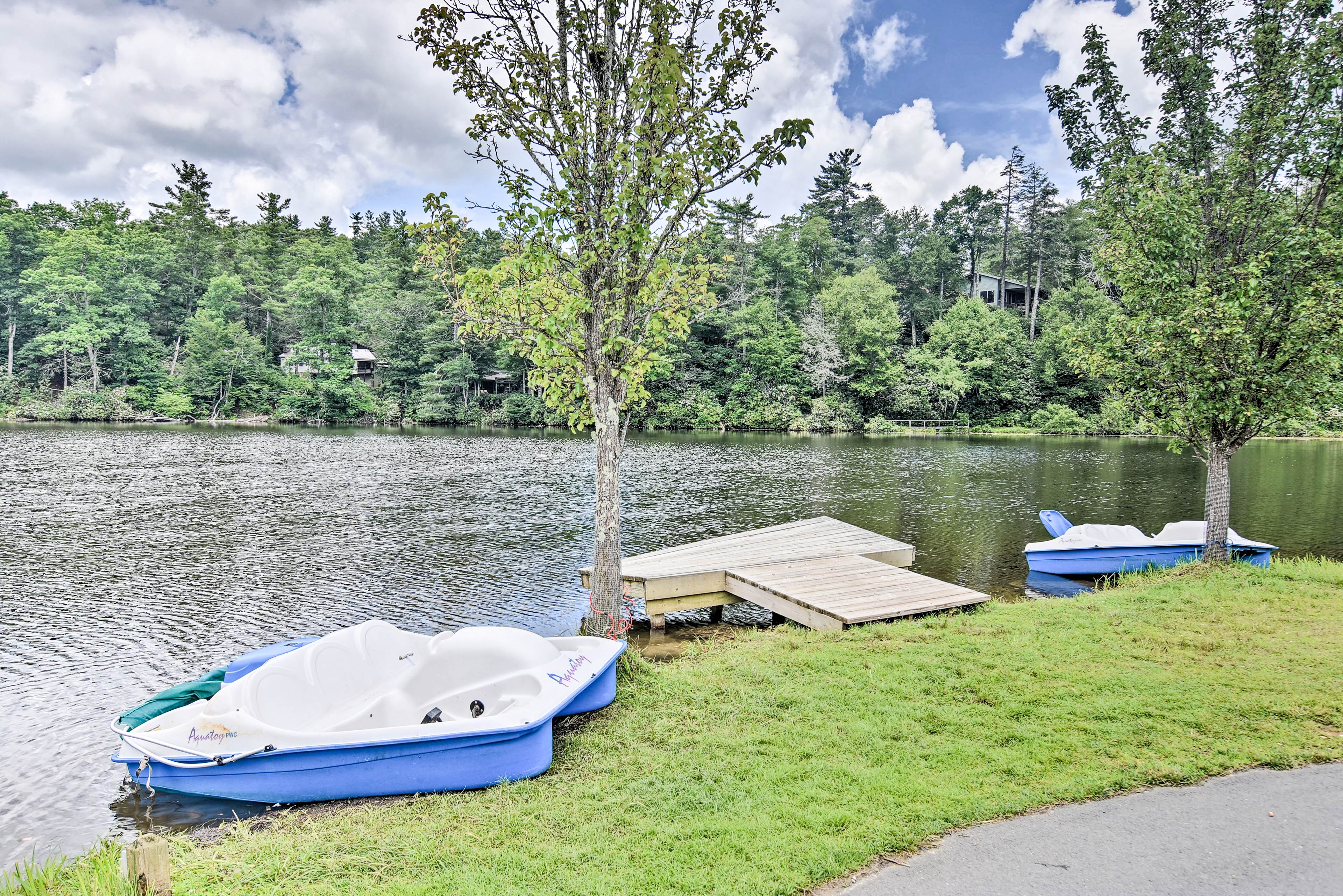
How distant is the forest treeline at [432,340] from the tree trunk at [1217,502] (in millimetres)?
43684

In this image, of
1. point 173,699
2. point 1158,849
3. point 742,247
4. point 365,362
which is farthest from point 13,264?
point 1158,849

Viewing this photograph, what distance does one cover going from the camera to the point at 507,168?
6898 millimetres

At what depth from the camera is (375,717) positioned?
19.3 feet

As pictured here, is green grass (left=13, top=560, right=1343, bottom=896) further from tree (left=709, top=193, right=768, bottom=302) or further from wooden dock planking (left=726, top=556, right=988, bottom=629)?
tree (left=709, top=193, right=768, bottom=302)

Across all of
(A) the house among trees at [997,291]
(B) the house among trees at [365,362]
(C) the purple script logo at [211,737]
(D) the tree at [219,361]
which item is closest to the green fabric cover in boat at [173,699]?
(C) the purple script logo at [211,737]

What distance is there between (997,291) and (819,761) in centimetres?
8360

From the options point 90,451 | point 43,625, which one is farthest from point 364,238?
point 43,625

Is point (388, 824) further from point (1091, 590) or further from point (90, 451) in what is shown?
point (90, 451)

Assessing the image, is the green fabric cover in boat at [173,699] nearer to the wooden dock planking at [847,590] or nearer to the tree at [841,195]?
the wooden dock planking at [847,590]

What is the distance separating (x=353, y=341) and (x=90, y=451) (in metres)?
35.5

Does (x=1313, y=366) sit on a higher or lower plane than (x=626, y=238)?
lower

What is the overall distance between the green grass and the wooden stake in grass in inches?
26.6

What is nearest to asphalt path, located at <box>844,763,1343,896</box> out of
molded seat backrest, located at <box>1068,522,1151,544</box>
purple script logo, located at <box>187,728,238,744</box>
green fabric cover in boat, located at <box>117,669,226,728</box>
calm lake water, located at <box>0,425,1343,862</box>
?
purple script logo, located at <box>187,728,238,744</box>

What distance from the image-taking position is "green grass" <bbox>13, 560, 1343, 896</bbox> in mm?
3871
